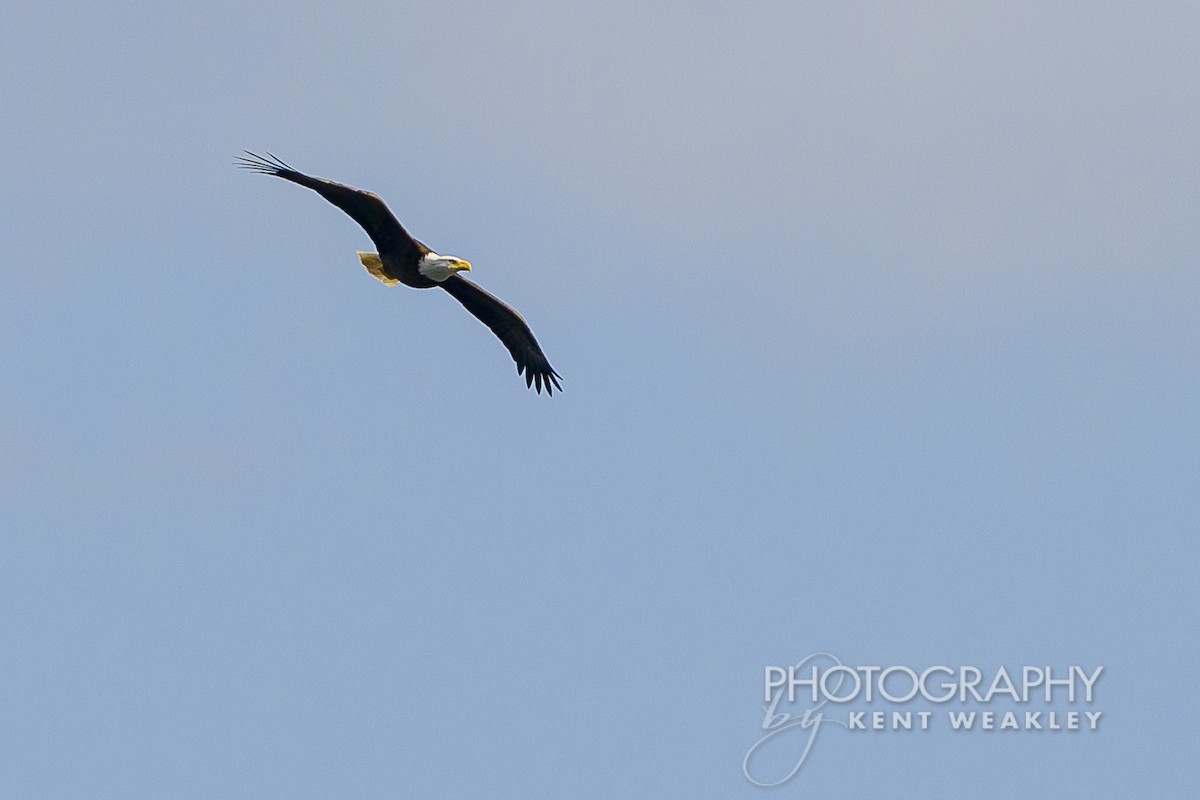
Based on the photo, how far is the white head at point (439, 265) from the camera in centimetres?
3128

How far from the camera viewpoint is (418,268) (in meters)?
31.4

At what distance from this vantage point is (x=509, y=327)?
34406 millimetres

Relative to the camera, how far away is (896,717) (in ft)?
101

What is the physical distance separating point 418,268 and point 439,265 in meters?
0.33

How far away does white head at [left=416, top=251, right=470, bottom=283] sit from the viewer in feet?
103

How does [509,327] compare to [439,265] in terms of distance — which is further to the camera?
[509,327]

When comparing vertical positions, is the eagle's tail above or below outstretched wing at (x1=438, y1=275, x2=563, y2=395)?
below

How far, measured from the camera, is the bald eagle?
30.0m

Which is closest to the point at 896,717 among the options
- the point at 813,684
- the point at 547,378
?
the point at 813,684

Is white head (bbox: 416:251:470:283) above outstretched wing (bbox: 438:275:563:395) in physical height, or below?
below

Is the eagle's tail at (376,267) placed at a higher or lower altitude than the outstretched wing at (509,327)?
lower

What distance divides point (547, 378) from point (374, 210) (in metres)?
5.56

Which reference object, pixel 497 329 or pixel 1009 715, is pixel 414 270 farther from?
pixel 1009 715

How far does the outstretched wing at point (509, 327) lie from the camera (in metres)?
33.8
